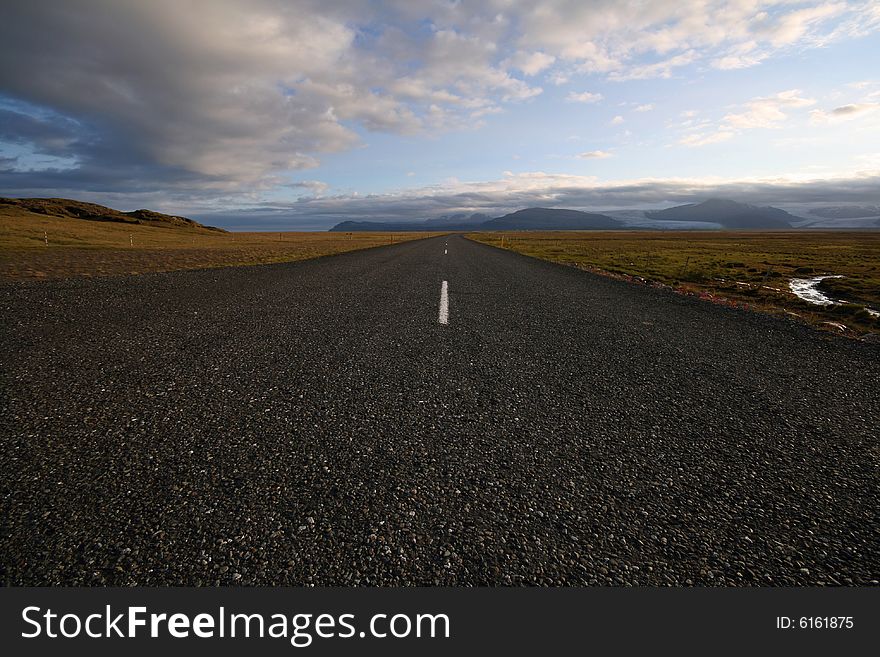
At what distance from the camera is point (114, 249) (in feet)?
107

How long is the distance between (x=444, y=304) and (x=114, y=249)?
3641 centimetres

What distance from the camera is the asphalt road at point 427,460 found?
1972 millimetres

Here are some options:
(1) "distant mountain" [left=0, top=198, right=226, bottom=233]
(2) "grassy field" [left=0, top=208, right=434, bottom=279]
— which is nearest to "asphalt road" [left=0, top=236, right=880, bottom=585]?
(2) "grassy field" [left=0, top=208, right=434, bottom=279]

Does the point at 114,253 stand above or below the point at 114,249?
below

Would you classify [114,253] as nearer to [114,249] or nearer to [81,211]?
[114,249]

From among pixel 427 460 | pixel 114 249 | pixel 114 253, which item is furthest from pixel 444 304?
pixel 114 249

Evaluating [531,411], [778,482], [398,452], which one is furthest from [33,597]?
[778,482]

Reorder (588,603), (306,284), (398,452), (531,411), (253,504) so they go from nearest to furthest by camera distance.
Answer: (588,603), (253,504), (398,452), (531,411), (306,284)

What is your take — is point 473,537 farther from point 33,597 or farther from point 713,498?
point 33,597

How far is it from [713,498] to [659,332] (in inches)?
199


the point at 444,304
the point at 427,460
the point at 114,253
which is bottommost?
the point at 427,460

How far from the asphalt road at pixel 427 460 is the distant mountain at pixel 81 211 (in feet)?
485

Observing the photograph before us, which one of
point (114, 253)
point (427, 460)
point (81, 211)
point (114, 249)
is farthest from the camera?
point (81, 211)

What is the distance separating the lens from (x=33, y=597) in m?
1.76
